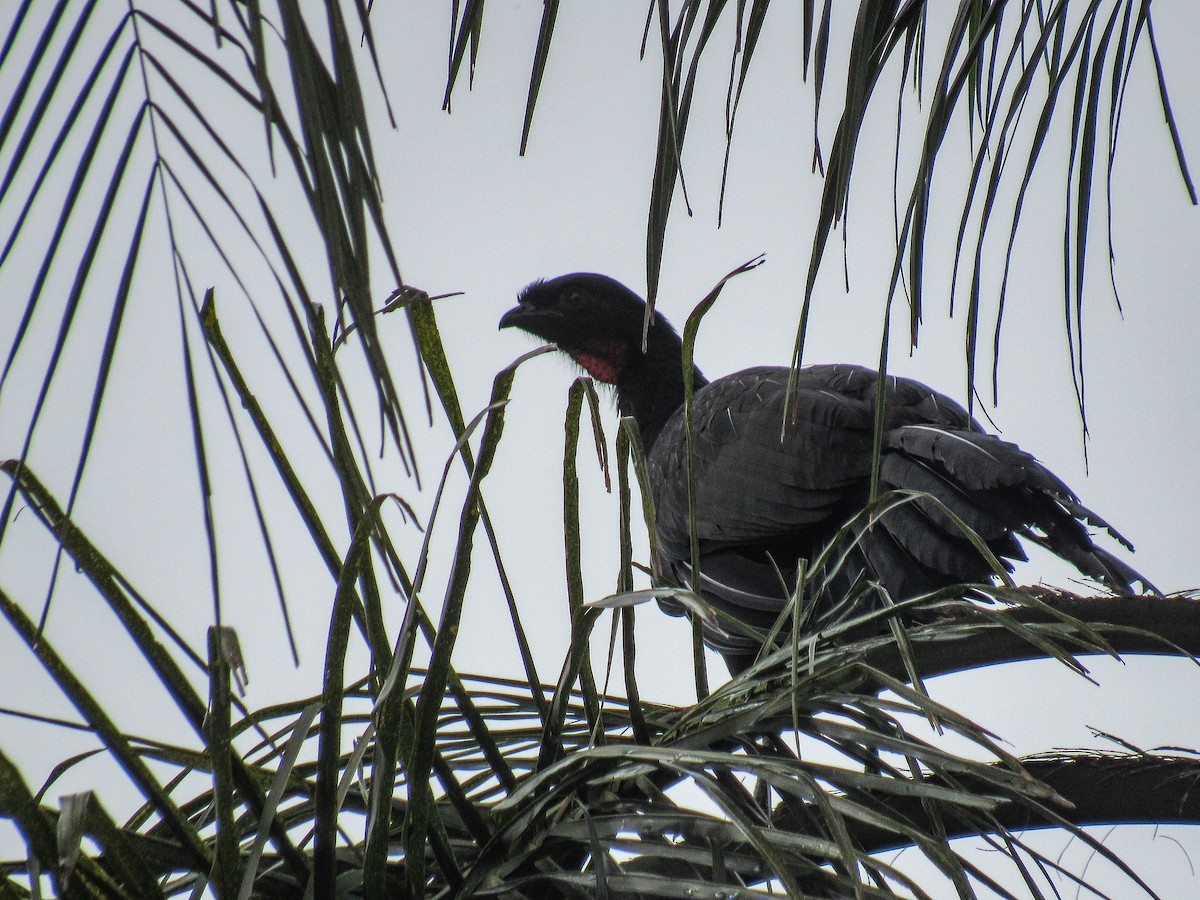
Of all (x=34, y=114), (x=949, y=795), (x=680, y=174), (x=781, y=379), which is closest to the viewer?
(x=34, y=114)

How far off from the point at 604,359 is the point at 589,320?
0.19 m

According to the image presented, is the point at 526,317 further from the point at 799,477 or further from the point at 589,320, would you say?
the point at 799,477

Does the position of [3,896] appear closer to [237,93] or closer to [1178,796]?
[237,93]

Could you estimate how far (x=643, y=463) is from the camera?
112 centimetres

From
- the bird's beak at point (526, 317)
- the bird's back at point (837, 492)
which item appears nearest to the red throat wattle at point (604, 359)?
the bird's beak at point (526, 317)

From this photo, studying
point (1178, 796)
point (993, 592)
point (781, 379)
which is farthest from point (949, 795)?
point (781, 379)

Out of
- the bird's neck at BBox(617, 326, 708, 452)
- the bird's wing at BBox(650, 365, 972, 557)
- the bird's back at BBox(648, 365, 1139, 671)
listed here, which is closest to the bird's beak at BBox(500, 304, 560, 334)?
the bird's neck at BBox(617, 326, 708, 452)

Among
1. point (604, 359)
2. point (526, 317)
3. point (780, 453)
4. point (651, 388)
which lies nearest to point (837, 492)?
point (780, 453)

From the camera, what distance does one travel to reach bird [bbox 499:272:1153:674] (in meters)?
2.95

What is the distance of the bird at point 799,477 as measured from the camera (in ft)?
9.68

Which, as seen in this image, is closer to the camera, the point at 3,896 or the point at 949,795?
the point at 3,896

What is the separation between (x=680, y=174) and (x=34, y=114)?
58 centimetres

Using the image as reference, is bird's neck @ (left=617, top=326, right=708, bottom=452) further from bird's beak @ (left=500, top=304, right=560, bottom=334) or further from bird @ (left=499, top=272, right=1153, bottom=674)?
bird's beak @ (left=500, top=304, right=560, bottom=334)

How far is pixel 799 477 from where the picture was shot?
157 inches
